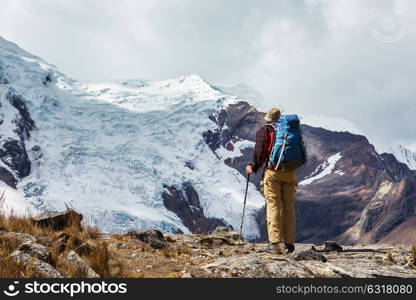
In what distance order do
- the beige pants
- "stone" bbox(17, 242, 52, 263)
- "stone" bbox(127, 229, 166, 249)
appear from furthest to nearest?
"stone" bbox(127, 229, 166, 249)
the beige pants
"stone" bbox(17, 242, 52, 263)

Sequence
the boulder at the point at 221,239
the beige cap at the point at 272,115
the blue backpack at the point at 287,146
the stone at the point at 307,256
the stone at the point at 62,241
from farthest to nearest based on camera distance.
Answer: the boulder at the point at 221,239, the beige cap at the point at 272,115, the blue backpack at the point at 287,146, the stone at the point at 307,256, the stone at the point at 62,241

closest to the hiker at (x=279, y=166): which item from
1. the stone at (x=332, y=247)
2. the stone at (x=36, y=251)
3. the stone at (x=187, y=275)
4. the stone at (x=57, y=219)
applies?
the stone at (x=187, y=275)

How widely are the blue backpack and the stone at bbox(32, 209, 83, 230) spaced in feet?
12.9

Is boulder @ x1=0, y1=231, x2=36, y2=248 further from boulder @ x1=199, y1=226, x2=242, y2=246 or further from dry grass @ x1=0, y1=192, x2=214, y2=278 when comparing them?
boulder @ x1=199, y1=226, x2=242, y2=246

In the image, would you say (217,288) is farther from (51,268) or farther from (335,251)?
(335,251)

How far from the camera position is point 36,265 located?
6.31 meters

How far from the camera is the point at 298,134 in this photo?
1062cm

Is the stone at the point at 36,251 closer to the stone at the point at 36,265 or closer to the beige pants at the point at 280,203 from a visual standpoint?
the stone at the point at 36,265

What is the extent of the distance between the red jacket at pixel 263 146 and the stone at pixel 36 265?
527 cm

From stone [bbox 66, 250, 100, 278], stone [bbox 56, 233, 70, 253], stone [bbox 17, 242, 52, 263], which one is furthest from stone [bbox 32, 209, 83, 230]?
stone [bbox 66, 250, 100, 278]

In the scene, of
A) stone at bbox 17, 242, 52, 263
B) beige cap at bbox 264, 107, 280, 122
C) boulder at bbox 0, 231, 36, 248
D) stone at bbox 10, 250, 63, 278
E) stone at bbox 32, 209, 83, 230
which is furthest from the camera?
beige cap at bbox 264, 107, 280, 122

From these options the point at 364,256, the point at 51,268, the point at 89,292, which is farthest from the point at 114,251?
the point at 364,256

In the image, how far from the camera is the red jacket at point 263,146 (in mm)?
10766

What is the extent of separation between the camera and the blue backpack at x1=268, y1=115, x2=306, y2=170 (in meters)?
10.5
